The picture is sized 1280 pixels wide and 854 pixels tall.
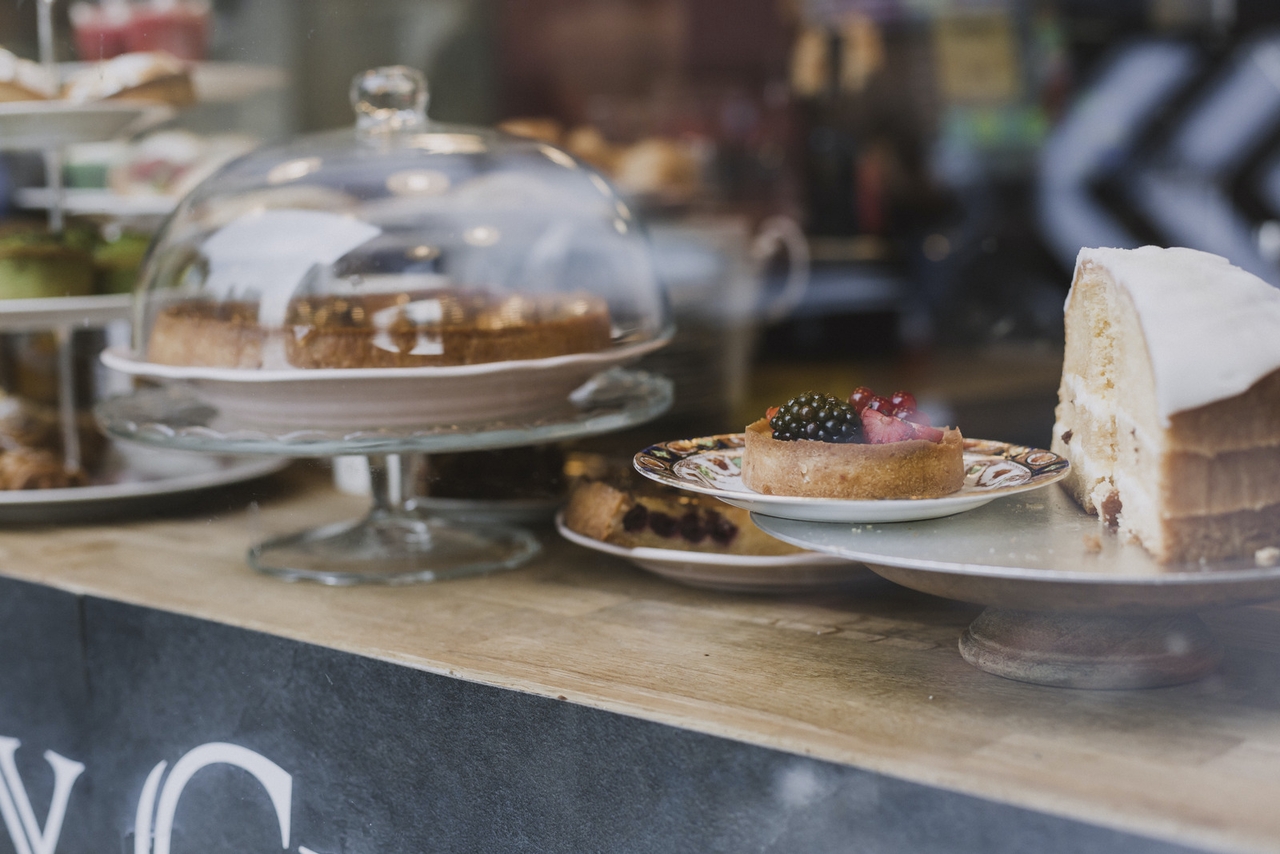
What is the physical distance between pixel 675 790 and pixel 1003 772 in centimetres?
23

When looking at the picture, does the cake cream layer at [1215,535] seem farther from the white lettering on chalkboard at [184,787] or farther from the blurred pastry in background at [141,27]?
the blurred pastry in background at [141,27]

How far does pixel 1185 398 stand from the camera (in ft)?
2.85

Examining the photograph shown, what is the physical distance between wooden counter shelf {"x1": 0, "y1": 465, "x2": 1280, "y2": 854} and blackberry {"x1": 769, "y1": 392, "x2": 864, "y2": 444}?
0.58ft

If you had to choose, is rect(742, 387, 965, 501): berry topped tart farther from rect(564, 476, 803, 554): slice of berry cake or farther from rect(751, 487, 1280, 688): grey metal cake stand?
rect(564, 476, 803, 554): slice of berry cake

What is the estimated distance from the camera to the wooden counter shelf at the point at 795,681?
77 centimetres

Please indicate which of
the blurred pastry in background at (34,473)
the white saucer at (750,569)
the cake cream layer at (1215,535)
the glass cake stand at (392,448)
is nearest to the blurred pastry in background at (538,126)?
the blurred pastry in background at (34,473)

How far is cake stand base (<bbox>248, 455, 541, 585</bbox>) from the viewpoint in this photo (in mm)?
1339

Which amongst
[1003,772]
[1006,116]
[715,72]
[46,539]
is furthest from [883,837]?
[1006,116]

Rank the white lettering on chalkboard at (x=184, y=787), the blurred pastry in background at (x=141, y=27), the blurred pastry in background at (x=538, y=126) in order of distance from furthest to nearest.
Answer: the blurred pastry in background at (x=538, y=126), the blurred pastry in background at (x=141, y=27), the white lettering on chalkboard at (x=184, y=787)

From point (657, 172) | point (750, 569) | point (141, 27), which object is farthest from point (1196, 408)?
point (657, 172)

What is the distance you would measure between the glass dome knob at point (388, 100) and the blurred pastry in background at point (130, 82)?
414mm

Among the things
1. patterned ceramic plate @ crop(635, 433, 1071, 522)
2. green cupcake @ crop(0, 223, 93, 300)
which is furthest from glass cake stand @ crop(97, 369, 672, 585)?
green cupcake @ crop(0, 223, 93, 300)

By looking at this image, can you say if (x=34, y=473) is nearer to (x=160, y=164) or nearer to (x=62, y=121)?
(x=62, y=121)

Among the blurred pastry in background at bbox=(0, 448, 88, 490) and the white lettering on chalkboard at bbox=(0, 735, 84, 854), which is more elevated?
the blurred pastry in background at bbox=(0, 448, 88, 490)
